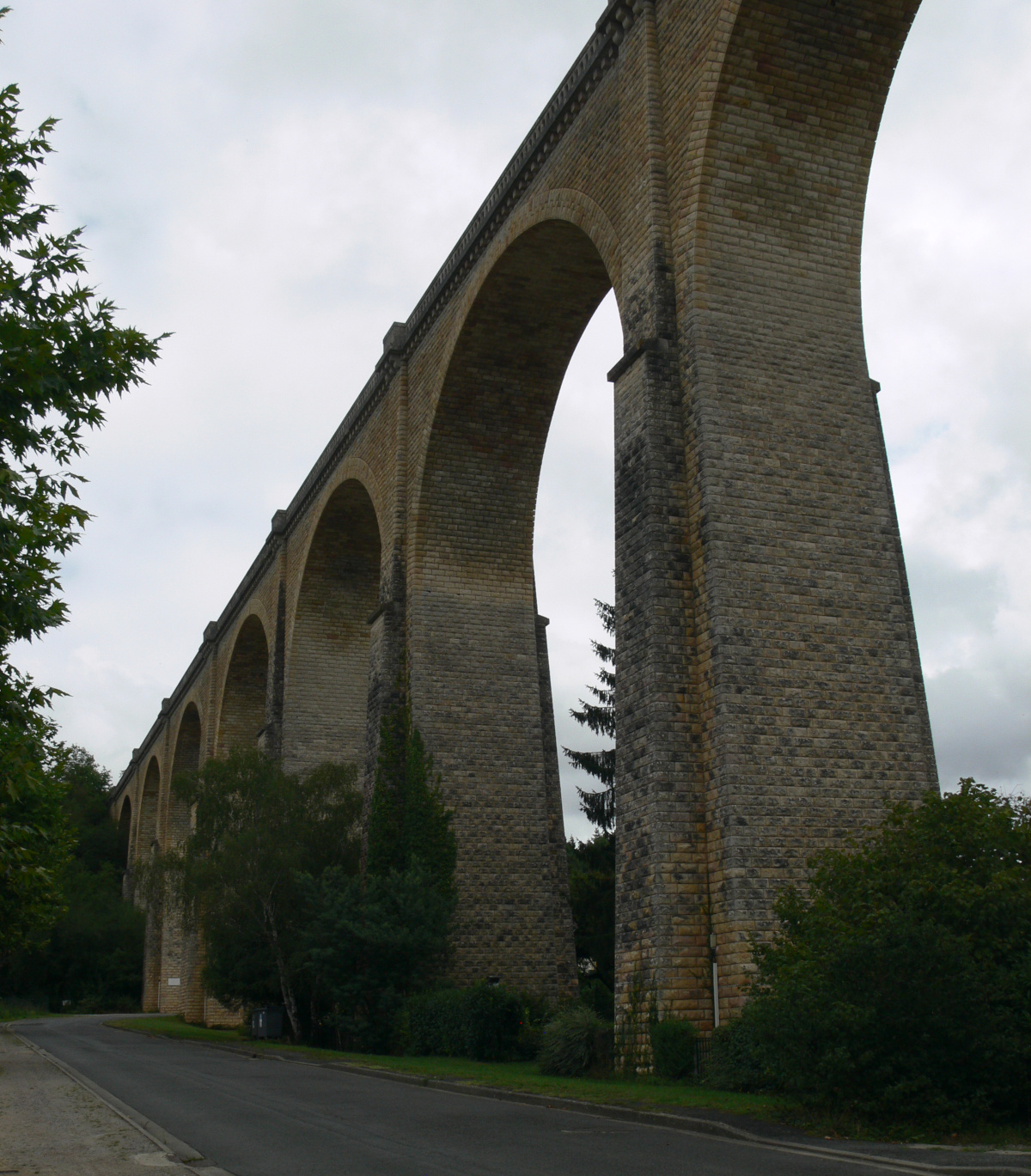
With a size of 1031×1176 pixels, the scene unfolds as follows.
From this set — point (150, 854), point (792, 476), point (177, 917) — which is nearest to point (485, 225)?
point (792, 476)

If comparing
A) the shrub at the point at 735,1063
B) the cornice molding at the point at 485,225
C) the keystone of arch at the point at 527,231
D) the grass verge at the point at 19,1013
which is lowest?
the grass verge at the point at 19,1013

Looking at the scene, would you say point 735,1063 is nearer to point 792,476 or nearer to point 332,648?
point 792,476

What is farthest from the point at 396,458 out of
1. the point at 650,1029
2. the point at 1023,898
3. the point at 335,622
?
the point at 1023,898

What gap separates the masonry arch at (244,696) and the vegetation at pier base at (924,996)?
29797mm

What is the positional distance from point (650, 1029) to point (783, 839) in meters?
2.22

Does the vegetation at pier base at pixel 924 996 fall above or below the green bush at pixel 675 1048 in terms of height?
above

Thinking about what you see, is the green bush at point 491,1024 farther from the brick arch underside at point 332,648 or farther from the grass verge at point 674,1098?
the brick arch underside at point 332,648

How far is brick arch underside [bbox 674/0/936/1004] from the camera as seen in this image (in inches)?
446

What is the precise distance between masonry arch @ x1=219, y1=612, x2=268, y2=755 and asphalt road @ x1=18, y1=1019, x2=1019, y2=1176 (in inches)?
911

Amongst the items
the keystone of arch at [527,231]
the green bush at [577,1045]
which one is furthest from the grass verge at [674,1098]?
the keystone of arch at [527,231]

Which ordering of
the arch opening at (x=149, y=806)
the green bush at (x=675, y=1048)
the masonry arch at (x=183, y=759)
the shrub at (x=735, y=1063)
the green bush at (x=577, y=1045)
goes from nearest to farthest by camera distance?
the shrub at (x=735, y=1063) → the green bush at (x=675, y=1048) → the green bush at (x=577, y=1045) → the masonry arch at (x=183, y=759) → the arch opening at (x=149, y=806)

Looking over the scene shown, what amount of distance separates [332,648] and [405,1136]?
21.4m

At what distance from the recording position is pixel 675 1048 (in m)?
10.9

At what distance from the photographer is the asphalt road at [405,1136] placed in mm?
6809
